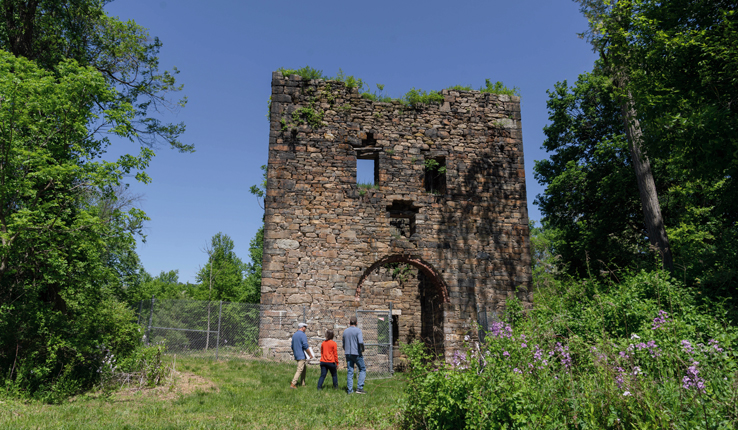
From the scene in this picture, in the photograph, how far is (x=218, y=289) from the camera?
32.7 meters

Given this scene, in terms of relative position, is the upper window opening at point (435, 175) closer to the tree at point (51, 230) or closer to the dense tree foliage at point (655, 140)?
the dense tree foliage at point (655, 140)

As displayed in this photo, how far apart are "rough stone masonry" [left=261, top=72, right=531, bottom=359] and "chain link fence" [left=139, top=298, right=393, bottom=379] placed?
0.30 m

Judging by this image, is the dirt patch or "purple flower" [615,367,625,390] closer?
"purple flower" [615,367,625,390]

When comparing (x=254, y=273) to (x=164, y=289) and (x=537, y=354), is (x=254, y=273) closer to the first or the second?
(x=164, y=289)

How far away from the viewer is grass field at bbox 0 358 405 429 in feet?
18.8

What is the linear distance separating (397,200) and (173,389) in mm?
7185

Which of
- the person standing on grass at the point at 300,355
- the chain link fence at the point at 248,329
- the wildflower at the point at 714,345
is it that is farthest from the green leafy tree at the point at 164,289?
the wildflower at the point at 714,345

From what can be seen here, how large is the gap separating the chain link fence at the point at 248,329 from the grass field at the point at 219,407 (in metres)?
1.65

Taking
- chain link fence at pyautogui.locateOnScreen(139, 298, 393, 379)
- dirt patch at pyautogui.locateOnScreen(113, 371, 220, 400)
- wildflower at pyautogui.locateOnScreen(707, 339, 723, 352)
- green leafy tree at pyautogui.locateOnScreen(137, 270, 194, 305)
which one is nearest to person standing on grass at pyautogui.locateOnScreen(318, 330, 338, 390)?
chain link fence at pyautogui.locateOnScreen(139, 298, 393, 379)

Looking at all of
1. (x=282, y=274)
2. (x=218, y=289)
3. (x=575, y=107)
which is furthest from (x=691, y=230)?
(x=218, y=289)

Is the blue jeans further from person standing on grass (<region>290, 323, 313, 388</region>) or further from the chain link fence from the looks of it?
the chain link fence

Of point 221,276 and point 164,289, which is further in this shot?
point 164,289

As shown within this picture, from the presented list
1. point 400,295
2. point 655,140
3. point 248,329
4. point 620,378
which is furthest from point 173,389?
point 655,140

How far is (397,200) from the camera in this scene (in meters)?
12.5
